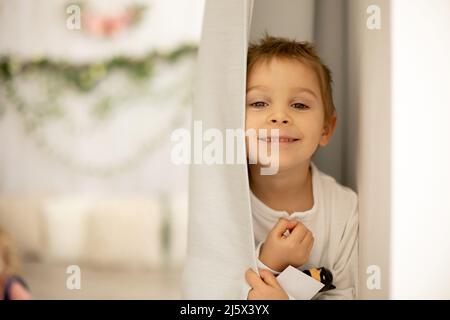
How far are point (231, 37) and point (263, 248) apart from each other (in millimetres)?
384

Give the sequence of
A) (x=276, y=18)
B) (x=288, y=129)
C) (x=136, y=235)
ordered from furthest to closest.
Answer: (x=136, y=235) → (x=276, y=18) → (x=288, y=129)

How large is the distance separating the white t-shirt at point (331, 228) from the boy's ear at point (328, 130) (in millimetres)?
84

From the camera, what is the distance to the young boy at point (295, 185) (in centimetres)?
85

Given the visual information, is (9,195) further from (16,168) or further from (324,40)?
(324,40)

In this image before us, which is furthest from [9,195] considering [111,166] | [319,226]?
[319,226]

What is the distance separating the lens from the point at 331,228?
0.93 meters

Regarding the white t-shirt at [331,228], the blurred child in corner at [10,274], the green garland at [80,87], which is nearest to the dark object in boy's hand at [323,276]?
the white t-shirt at [331,228]

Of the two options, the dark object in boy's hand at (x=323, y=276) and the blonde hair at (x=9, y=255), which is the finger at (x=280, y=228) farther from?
the blonde hair at (x=9, y=255)

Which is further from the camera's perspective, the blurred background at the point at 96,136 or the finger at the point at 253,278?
the blurred background at the point at 96,136

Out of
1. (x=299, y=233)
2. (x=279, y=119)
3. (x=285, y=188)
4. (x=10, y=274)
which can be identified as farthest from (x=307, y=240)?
(x=10, y=274)

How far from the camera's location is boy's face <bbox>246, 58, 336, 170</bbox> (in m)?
0.85

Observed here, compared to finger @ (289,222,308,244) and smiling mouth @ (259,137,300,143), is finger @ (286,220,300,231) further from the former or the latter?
smiling mouth @ (259,137,300,143)

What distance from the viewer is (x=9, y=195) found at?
101cm

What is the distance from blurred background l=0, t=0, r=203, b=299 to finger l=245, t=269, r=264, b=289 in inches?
12.4
